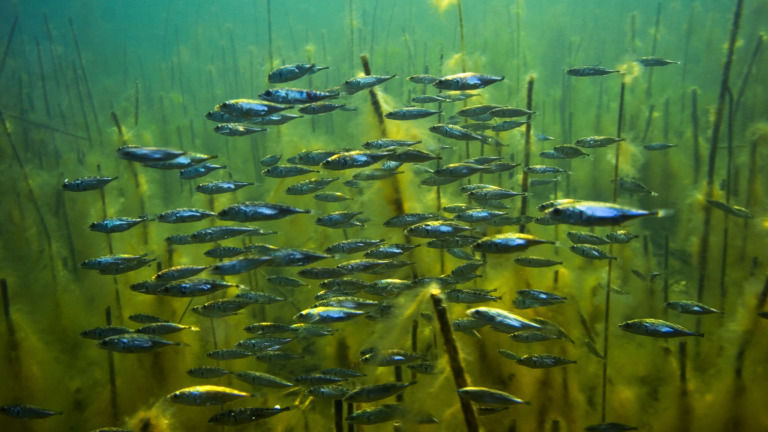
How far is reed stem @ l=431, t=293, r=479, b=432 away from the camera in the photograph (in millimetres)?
2199

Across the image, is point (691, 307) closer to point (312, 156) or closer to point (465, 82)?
point (465, 82)

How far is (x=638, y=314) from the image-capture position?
548 cm

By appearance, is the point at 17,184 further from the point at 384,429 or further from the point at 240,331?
the point at 384,429

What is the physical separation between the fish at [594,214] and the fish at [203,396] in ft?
7.97

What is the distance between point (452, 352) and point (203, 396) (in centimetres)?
196

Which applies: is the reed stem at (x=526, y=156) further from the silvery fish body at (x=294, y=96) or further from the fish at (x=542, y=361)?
the silvery fish body at (x=294, y=96)

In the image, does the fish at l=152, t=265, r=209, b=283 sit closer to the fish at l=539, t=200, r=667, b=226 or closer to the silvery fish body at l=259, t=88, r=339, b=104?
the silvery fish body at l=259, t=88, r=339, b=104

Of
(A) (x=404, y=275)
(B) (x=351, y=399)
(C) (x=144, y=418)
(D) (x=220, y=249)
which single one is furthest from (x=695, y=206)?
(C) (x=144, y=418)

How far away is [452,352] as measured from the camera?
222cm

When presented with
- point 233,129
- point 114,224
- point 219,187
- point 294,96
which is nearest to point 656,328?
point 294,96

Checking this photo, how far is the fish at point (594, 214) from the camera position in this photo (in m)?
2.33

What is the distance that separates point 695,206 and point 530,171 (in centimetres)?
256

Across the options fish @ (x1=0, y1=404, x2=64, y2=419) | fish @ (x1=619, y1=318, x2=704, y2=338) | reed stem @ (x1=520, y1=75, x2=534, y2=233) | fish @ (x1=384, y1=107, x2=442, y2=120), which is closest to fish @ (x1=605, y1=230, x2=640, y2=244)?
reed stem @ (x1=520, y1=75, x2=534, y2=233)

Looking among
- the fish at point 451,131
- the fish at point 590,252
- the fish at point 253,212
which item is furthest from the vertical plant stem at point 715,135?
the fish at point 253,212
